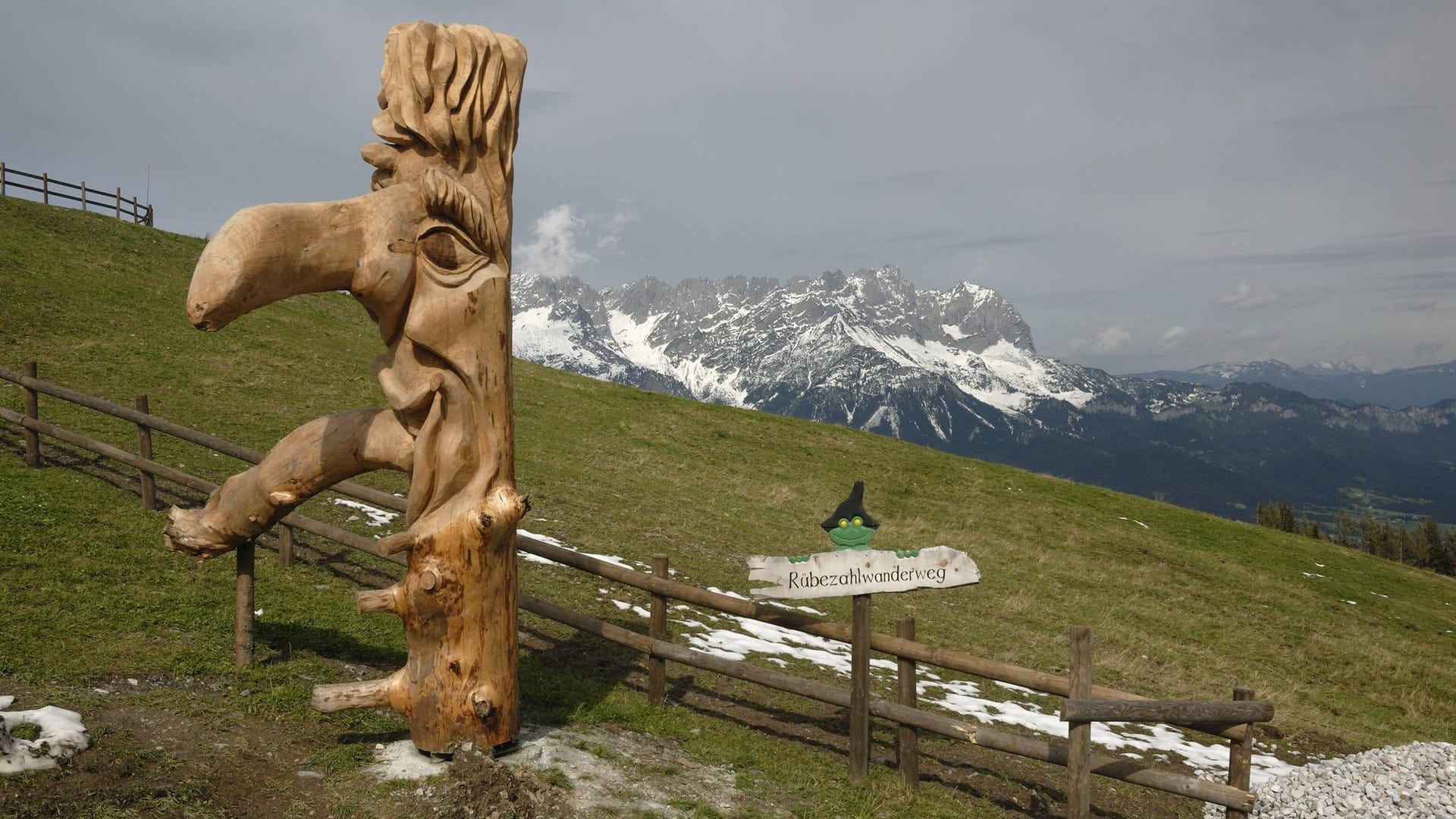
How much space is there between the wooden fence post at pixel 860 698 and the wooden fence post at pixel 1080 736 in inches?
60.8

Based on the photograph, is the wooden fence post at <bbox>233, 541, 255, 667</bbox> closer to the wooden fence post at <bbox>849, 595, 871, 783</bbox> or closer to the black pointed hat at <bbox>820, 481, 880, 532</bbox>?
the black pointed hat at <bbox>820, 481, 880, 532</bbox>

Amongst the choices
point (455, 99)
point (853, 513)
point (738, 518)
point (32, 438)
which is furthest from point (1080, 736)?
point (738, 518)

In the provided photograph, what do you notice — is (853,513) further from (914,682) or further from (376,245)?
(376,245)

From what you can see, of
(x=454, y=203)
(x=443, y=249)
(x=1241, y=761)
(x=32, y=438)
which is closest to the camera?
(x=454, y=203)

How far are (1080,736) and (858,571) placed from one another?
6.52 ft

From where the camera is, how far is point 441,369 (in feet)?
18.5

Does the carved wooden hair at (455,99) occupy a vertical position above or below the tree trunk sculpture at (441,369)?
above

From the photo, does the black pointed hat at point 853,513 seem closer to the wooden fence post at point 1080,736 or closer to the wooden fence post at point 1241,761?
the wooden fence post at point 1080,736

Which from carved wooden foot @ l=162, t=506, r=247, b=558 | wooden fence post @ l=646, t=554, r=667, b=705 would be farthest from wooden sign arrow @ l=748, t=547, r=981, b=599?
carved wooden foot @ l=162, t=506, r=247, b=558

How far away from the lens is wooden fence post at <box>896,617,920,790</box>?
7.23 metres

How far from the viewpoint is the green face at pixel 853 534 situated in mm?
6988

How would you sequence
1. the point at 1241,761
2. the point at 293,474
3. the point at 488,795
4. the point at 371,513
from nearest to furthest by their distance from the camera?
the point at 488,795, the point at 293,474, the point at 1241,761, the point at 371,513

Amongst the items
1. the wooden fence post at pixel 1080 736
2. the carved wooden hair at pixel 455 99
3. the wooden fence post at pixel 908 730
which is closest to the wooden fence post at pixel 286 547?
the carved wooden hair at pixel 455 99

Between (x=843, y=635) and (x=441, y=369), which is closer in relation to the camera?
(x=441, y=369)
